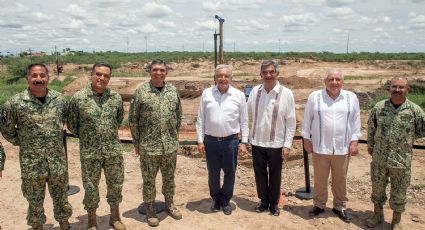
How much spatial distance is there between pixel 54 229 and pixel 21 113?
1.46 meters

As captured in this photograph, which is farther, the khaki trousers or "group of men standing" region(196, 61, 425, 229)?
the khaki trousers

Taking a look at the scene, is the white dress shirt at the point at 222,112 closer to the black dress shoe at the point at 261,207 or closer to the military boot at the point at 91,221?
the black dress shoe at the point at 261,207

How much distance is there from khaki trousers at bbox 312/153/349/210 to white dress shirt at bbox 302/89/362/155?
0.12 meters

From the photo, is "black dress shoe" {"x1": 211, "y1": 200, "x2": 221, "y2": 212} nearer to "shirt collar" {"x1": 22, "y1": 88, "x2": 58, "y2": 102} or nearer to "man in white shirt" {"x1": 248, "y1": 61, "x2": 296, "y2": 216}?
"man in white shirt" {"x1": 248, "y1": 61, "x2": 296, "y2": 216}

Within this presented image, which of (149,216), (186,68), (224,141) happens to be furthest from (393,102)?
(186,68)

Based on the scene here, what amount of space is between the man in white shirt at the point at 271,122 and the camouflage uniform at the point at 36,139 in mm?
2095

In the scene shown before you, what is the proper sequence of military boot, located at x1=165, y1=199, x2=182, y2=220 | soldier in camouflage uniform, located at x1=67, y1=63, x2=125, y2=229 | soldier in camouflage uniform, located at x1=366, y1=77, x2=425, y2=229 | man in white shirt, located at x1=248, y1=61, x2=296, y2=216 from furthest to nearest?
military boot, located at x1=165, y1=199, x2=182, y2=220 → man in white shirt, located at x1=248, y1=61, x2=296, y2=216 → soldier in camouflage uniform, located at x1=366, y1=77, x2=425, y2=229 → soldier in camouflage uniform, located at x1=67, y1=63, x2=125, y2=229

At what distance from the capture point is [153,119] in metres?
3.95

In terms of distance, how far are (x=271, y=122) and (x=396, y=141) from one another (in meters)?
1.31

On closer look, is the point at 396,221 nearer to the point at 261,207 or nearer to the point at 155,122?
the point at 261,207

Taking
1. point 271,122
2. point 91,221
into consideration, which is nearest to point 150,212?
point 91,221

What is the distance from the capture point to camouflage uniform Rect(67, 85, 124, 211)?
12.3 ft

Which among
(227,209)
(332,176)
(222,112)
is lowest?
(227,209)

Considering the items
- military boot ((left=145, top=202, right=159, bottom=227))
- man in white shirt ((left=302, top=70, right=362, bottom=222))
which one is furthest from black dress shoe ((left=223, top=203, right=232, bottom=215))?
man in white shirt ((left=302, top=70, right=362, bottom=222))
